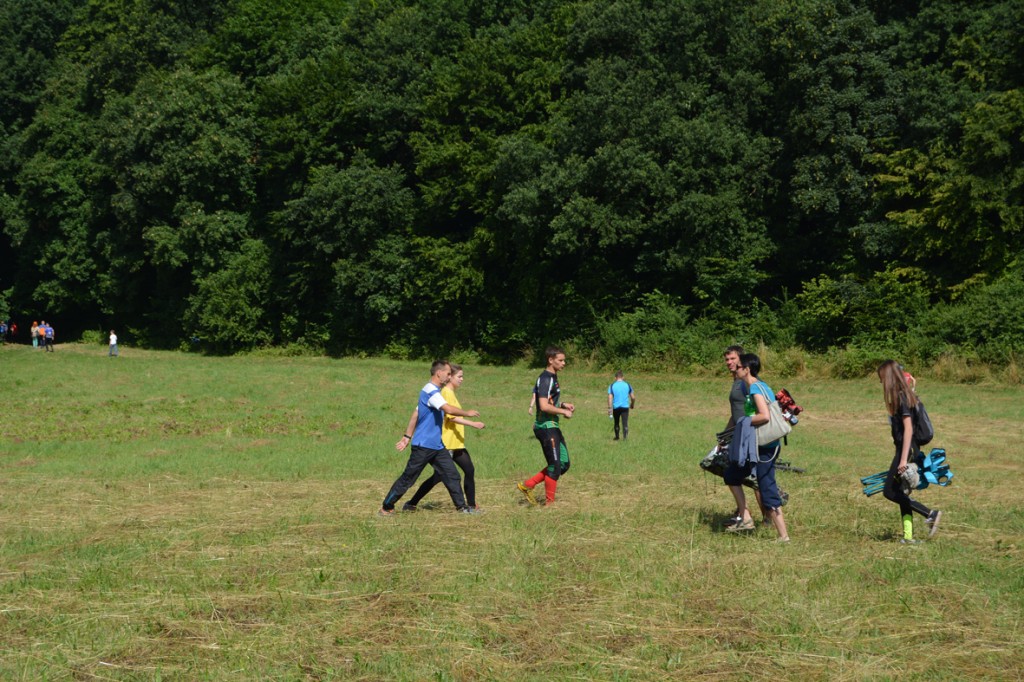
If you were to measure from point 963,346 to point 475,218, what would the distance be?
22954mm

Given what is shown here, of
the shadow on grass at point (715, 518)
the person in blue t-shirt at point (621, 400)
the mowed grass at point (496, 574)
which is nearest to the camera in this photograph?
the mowed grass at point (496, 574)

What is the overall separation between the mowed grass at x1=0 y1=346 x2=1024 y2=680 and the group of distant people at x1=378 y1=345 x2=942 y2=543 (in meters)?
0.35

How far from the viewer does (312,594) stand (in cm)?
782

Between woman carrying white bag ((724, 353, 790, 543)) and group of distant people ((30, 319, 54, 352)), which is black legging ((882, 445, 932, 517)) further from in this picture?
group of distant people ((30, 319, 54, 352))

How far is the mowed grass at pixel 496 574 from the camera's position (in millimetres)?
6449

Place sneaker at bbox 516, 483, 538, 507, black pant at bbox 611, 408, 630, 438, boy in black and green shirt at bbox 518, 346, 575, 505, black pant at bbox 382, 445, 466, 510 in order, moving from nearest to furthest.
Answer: black pant at bbox 382, 445, 466, 510, boy in black and green shirt at bbox 518, 346, 575, 505, sneaker at bbox 516, 483, 538, 507, black pant at bbox 611, 408, 630, 438

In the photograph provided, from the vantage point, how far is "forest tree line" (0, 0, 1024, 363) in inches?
1389

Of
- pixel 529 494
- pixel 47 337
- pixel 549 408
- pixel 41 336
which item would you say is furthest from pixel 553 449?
pixel 41 336

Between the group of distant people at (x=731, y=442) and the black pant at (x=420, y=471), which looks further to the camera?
the black pant at (x=420, y=471)

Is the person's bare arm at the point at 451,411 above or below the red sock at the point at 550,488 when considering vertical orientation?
above

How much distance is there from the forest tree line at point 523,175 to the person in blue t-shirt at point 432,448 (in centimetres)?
2486

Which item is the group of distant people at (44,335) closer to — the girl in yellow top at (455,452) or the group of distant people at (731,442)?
the girl in yellow top at (455,452)

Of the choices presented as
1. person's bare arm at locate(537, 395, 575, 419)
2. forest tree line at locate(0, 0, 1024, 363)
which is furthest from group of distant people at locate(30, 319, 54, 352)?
person's bare arm at locate(537, 395, 575, 419)

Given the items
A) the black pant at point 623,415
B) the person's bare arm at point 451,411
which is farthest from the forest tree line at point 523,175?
the person's bare arm at point 451,411
